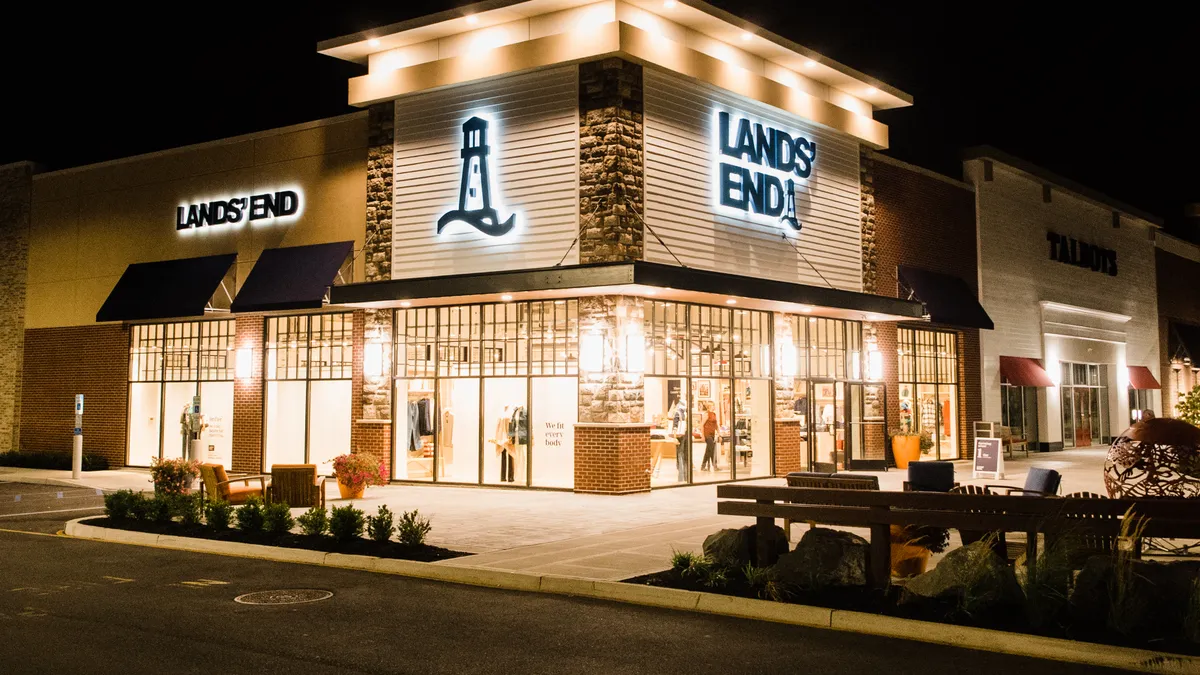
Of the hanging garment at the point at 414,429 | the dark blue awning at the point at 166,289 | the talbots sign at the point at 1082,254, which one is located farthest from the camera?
the talbots sign at the point at 1082,254

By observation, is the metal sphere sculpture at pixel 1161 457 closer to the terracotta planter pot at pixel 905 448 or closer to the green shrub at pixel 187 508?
the green shrub at pixel 187 508

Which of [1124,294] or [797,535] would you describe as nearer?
[797,535]

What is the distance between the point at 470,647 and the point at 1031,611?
14.6 ft

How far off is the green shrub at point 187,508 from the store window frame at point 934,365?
19.5 m

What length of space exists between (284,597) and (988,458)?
1565 cm

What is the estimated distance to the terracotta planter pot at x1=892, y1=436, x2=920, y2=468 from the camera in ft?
91.5

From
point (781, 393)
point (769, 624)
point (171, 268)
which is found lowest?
point (769, 624)

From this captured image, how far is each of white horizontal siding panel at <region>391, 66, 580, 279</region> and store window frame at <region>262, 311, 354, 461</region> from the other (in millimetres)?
2745

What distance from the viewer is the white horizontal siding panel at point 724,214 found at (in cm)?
2075

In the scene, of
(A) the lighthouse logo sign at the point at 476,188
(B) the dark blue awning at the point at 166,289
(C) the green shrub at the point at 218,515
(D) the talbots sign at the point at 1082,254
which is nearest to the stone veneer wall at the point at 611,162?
(A) the lighthouse logo sign at the point at 476,188

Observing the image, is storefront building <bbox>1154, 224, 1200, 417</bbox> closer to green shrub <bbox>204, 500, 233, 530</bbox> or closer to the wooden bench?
the wooden bench

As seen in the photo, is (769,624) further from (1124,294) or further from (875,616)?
(1124,294)

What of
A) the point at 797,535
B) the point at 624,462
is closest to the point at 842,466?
the point at 624,462

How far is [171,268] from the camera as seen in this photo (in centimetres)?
2792
